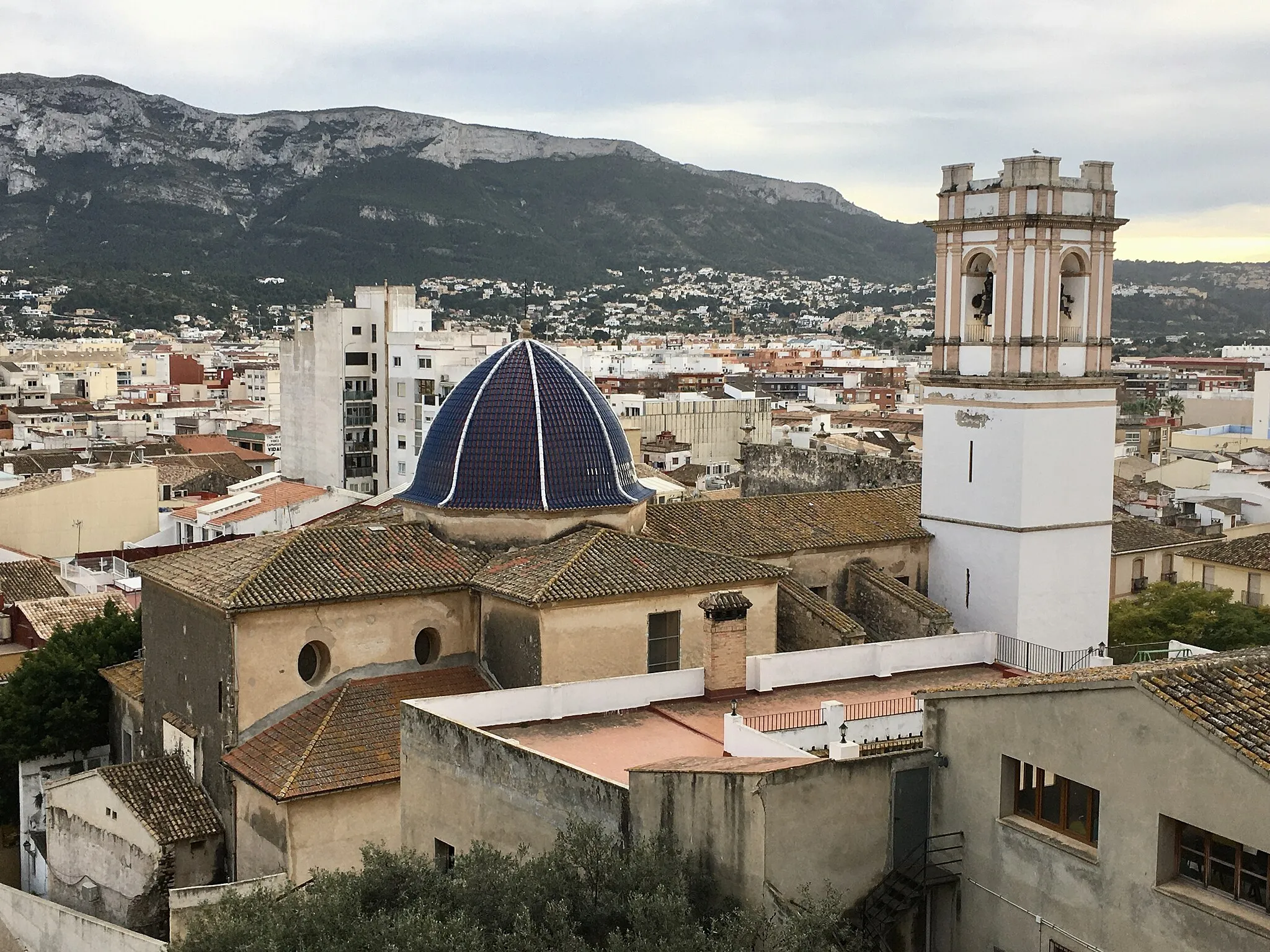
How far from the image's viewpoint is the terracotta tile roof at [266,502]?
44.5 meters

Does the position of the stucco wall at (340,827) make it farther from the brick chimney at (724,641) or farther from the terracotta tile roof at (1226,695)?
the terracotta tile roof at (1226,695)

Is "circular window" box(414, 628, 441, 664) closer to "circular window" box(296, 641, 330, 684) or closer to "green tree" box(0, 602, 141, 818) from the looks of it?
"circular window" box(296, 641, 330, 684)

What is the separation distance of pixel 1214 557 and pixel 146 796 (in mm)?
28853

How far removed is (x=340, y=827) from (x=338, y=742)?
3.82 feet

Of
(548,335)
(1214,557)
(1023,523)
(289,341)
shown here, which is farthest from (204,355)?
(1023,523)

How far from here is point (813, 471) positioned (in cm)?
3647

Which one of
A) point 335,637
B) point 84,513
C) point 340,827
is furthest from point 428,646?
point 84,513

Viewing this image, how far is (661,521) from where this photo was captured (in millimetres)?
25422

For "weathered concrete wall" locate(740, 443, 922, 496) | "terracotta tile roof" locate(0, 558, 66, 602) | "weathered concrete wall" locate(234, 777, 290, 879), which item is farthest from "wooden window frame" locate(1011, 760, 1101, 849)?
"terracotta tile roof" locate(0, 558, 66, 602)

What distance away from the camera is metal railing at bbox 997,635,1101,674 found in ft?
74.9

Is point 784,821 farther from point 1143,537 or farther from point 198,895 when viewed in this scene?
point 1143,537

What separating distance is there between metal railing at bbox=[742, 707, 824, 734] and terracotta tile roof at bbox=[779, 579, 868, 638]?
4.73 metres

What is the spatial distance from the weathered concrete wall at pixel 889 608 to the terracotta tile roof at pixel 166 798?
36.7ft

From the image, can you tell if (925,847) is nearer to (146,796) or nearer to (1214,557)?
(146,796)
